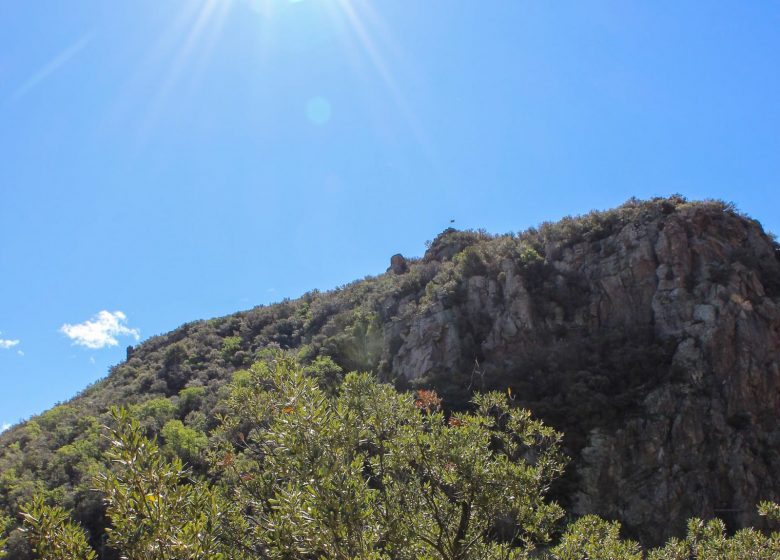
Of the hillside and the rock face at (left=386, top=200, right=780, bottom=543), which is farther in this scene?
the hillside

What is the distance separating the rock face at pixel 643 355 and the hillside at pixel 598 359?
0.26 ft

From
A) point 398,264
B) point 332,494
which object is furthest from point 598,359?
point 398,264

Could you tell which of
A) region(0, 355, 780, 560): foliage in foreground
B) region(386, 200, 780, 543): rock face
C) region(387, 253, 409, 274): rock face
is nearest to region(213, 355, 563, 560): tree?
region(0, 355, 780, 560): foliage in foreground

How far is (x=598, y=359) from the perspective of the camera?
26.5 meters

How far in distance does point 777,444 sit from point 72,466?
1568 inches

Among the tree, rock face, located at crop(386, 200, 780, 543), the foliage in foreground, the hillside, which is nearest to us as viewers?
the foliage in foreground

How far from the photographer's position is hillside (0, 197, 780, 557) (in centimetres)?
2091

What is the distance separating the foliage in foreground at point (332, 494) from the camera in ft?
15.0

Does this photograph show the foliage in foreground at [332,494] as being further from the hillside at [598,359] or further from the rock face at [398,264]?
the rock face at [398,264]

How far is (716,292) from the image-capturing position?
1010 inches

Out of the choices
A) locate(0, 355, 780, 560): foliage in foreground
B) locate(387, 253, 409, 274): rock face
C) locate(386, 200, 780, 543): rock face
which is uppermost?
locate(387, 253, 409, 274): rock face

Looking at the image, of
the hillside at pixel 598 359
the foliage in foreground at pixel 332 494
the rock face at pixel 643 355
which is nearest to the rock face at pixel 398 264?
the hillside at pixel 598 359

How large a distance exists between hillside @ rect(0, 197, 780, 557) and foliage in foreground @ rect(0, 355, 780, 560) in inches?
475

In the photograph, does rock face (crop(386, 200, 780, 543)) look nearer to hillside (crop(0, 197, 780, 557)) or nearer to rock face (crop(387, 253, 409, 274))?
hillside (crop(0, 197, 780, 557))
